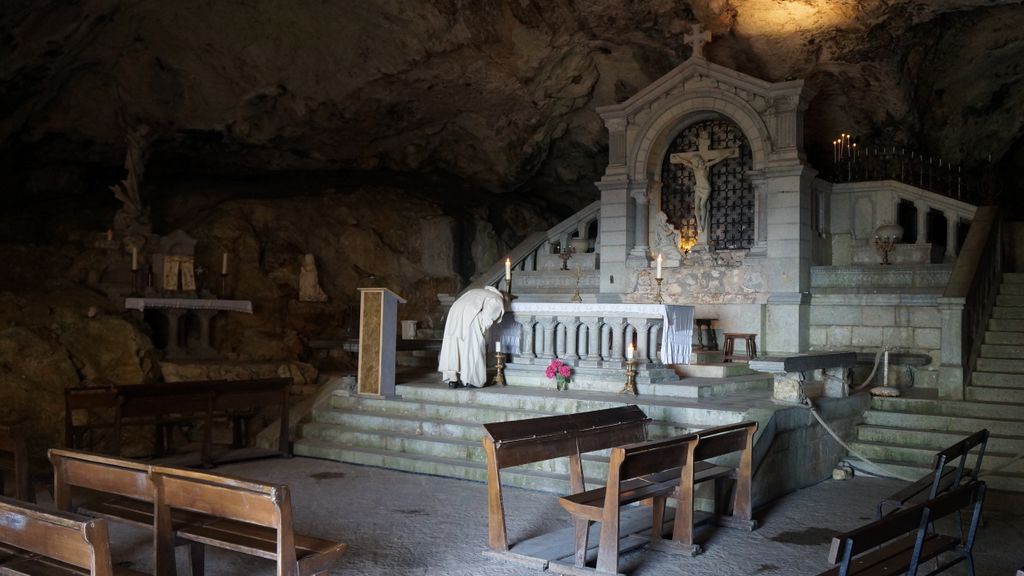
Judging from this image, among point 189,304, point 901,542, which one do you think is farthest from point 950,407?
point 189,304

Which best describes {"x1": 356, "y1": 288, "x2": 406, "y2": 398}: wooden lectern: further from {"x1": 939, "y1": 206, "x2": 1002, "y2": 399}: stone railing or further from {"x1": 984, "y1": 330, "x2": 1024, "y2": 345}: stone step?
{"x1": 984, "y1": 330, "x2": 1024, "y2": 345}: stone step

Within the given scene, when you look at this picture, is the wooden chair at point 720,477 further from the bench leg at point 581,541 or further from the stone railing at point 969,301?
the stone railing at point 969,301

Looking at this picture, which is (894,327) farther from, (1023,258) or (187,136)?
(187,136)

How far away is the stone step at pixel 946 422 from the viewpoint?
8305mm

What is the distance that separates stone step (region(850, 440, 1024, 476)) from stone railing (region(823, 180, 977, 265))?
179 inches

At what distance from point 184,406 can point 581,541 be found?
4.77 meters

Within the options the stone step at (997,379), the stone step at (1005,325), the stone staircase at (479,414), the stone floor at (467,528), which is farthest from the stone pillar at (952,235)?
the stone floor at (467,528)

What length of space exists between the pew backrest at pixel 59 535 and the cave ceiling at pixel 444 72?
995 centimetres

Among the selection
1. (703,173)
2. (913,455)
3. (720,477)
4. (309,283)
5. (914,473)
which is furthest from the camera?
(309,283)

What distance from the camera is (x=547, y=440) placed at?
5555 mm

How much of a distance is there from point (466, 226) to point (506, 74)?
344 centimetres

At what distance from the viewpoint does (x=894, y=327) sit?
11.3 metres

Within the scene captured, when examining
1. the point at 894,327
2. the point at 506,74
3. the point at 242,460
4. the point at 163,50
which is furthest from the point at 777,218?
the point at 163,50

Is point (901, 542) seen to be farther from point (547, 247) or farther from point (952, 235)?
point (547, 247)
